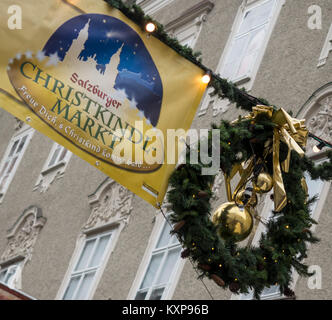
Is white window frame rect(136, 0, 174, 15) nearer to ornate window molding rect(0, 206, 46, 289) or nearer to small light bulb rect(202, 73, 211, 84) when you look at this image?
ornate window molding rect(0, 206, 46, 289)

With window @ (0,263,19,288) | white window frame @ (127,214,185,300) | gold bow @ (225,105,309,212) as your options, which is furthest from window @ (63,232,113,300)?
gold bow @ (225,105,309,212)

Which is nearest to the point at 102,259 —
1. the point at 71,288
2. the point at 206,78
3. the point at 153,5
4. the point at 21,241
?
the point at 71,288

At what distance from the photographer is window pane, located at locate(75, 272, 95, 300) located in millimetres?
13908

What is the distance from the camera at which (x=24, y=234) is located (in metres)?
17.2

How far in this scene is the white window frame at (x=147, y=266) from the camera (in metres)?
11.8

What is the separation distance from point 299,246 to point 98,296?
7.40 meters

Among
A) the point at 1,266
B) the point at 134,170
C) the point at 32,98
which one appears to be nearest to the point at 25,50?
the point at 32,98

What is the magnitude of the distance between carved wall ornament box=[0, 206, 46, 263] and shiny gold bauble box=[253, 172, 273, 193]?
10.8 m

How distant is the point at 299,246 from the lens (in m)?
6.57

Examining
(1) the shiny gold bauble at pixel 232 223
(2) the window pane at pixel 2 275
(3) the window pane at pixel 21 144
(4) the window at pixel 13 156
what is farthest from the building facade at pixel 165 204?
(1) the shiny gold bauble at pixel 232 223

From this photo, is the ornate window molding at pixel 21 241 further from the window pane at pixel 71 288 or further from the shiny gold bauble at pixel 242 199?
the shiny gold bauble at pixel 242 199

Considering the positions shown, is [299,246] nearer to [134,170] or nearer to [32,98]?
[134,170]

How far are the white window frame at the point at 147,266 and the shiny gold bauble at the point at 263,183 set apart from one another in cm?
549

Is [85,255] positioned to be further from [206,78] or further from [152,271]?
[206,78]
